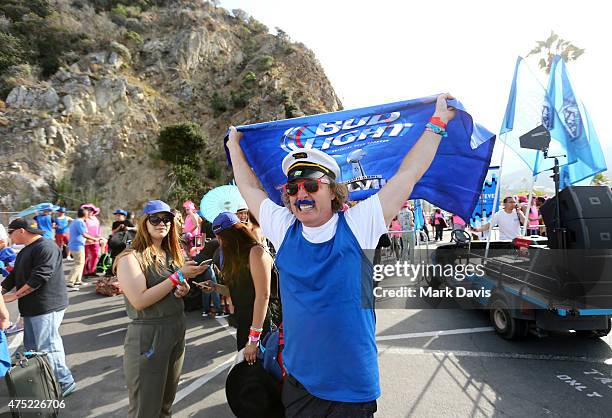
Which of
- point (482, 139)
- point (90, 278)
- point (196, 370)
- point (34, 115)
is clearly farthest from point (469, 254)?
point (34, 115)

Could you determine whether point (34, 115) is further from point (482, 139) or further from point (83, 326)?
point (482, 139)

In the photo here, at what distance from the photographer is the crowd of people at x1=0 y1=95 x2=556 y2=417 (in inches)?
53.0

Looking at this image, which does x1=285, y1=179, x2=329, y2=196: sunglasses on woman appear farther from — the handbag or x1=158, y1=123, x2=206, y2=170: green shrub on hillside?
x1=158, y1=123, x2=206, y2=170: green shrub on hillside

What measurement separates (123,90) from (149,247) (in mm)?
34878

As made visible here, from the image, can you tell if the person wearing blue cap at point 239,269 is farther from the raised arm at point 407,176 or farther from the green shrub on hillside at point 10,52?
the green shrub on hillside at point 10,52

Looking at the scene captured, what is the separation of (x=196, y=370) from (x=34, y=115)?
105ft

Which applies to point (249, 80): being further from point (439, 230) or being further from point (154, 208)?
point (154, 208)

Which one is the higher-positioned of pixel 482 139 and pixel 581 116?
pixel 581 116

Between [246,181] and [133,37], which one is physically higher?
[133,37]

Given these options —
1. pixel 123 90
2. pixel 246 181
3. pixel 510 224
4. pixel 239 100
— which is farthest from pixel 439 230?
pixel 123 90

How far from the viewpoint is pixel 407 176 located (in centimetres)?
146

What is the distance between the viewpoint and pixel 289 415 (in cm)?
146

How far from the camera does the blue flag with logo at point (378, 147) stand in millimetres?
2482

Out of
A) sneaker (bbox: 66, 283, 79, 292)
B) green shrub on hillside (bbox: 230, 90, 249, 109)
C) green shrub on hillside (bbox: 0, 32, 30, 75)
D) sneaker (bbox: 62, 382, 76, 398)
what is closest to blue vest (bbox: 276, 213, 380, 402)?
sneaker (bbox: 62, 382, 76, 398)
